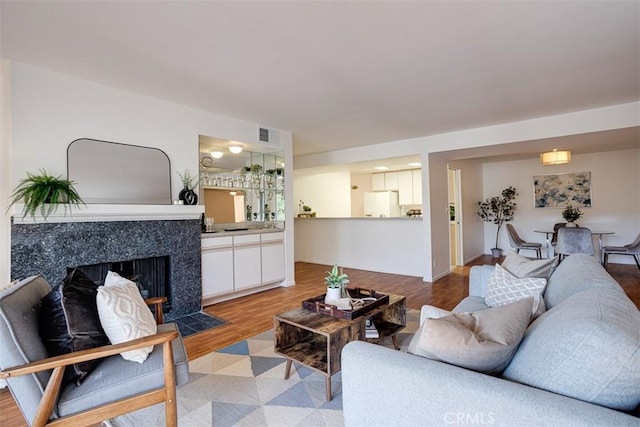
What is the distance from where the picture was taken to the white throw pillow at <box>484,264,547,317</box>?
6.13 ft

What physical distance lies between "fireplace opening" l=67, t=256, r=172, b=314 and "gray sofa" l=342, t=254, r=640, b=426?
2847 mm

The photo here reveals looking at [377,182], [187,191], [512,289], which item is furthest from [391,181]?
[512,289]

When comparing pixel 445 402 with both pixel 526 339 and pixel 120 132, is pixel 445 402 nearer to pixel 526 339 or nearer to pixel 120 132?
pixel 526 339

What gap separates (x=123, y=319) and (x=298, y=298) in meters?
2.71

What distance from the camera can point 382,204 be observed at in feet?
26.7

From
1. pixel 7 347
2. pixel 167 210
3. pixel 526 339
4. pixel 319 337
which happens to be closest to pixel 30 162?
A: pixel 167 210

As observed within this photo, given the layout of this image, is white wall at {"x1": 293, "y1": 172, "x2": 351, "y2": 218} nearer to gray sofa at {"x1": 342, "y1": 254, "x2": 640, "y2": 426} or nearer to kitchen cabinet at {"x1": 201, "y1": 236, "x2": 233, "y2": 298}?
kitchen cabinet at {"x1": 201, "y1": 236, "x2": 233, "y2": 298}

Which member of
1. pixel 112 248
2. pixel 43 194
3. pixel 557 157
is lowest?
pixel 112 248

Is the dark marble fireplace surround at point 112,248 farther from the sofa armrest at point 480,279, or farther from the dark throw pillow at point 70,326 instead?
the sofa armrest at point 480,279

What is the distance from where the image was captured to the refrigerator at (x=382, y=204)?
26.3 feet

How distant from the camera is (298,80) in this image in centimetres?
284

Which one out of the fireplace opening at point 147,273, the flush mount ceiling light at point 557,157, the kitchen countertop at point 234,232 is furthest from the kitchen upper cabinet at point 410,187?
the fireplace opening at point 147,273

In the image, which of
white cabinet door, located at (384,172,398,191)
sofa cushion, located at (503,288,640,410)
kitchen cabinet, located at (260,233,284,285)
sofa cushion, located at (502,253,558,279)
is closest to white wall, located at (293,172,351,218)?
white cabinet door, located at (384,172,398,191)

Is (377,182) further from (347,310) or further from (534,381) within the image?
(534,381)
